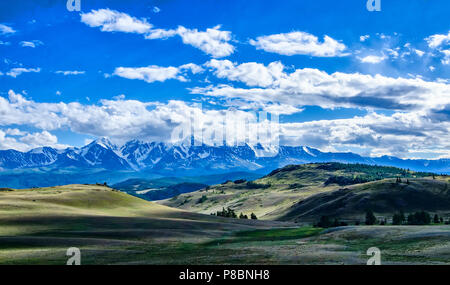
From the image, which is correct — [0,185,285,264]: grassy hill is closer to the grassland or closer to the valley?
the grassland

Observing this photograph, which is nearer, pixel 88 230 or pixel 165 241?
pixel 165 241

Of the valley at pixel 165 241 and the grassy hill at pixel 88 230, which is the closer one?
the valley at pixel 165 241

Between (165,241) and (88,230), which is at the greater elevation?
(88,230)

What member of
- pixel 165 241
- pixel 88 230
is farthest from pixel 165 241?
pixel 88 230

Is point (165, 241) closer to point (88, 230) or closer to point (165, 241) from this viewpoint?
point (165, 241)

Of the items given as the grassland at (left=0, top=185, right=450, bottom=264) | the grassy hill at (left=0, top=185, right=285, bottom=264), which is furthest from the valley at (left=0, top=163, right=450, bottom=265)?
the grassy hill at (left=0, top=185, right=285, bottom=264)

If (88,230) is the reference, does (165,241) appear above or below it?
below

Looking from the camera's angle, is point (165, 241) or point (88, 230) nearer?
point (165, 241)

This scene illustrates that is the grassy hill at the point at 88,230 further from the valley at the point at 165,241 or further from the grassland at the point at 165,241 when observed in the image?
the valley at the point at 165,241

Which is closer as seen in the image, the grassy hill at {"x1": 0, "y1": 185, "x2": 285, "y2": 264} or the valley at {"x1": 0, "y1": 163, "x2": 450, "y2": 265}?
the valley at {"x1": 0, "y1": 163, "x2": 450, "y2": 265}

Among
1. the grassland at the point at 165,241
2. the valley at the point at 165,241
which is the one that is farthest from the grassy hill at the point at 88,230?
the valley at the point at 165,241
